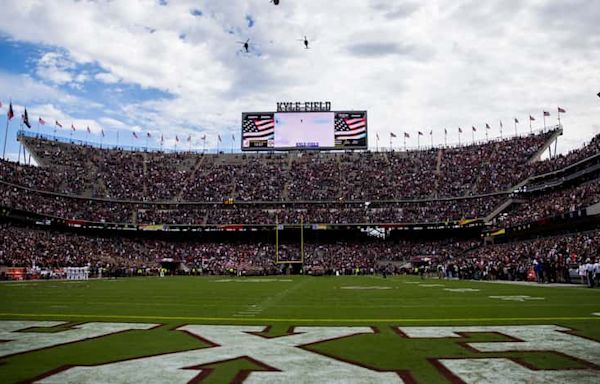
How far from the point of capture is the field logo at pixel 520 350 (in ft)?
18.5

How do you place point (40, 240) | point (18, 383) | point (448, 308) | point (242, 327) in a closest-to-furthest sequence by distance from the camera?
point (18, 383)
point (242, 327)
point (448, 308)
point (40, 240)

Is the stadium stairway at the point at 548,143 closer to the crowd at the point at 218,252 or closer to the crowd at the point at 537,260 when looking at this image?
the crowd at the point at 218,252

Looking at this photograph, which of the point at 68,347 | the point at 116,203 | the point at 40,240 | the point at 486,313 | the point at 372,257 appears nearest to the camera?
the point at 68,347

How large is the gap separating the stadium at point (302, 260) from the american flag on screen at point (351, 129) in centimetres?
16

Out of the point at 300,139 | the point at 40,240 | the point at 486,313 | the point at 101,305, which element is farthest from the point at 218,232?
the point at 486,313

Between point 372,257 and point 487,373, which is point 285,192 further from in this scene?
point 487,373

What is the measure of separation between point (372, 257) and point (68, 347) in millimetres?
56880

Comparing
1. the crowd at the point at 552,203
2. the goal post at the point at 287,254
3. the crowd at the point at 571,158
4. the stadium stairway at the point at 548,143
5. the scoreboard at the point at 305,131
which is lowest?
the goal post at the point at 287,254

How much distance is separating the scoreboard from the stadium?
20 cm

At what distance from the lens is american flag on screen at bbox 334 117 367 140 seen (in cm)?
7188

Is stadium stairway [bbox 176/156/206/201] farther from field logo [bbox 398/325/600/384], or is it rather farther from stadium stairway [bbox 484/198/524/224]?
field logo [bbox 398/325/600/384]

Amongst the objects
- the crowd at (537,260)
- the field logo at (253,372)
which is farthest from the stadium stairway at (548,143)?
the field logo at (253,372)

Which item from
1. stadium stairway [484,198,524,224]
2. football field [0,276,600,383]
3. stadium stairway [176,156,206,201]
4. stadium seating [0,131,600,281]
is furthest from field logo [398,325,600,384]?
stadium stairway [176,156,206,201]

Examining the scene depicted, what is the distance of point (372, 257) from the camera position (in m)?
63.1
